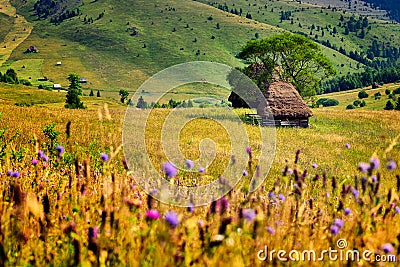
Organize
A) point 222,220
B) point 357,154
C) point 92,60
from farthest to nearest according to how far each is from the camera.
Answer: point 92,60
point 357,154
point 222,220

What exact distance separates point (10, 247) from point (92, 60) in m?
204

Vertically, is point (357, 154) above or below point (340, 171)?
below

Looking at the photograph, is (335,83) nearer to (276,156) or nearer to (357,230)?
(276,156)

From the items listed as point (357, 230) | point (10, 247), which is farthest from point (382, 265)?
point (10, 247)

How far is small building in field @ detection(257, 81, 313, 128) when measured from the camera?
114 ft

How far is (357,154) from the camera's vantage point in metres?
19.7

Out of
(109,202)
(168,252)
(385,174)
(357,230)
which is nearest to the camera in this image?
(168,252)

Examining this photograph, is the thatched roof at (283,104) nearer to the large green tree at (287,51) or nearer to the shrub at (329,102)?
the large green tree at (287,51)
